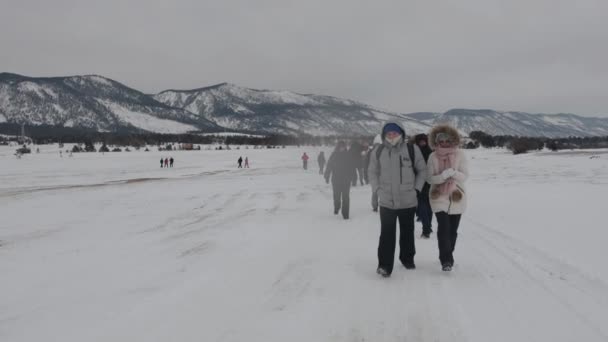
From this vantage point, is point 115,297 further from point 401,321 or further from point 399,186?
point 399,186

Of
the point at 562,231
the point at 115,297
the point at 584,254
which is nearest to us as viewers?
the point at 115,297

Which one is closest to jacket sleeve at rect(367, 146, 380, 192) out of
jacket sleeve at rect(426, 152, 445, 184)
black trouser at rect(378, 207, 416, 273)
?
black trouser at rect(378, 207, 416, 273)

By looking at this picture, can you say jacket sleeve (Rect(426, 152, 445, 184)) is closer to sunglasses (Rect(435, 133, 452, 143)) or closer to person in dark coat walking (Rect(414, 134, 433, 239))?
sunglasses (Rect(435, 133, 452, 143))

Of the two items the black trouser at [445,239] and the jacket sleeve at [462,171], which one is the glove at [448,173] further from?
the black trouser at [445,239]

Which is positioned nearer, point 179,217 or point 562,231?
point 562,231

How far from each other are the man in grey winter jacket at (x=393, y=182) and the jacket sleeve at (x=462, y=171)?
0.41 meters

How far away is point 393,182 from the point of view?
463 cm

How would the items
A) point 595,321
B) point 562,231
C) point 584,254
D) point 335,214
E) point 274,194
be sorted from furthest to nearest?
point 274,194 < point 335,214 < point 562,231 < point 584,254 < point 595,321

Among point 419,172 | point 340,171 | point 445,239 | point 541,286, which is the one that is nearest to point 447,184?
point 419,172

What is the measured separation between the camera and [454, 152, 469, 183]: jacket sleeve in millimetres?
4641

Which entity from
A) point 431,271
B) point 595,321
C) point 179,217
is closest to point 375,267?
point 431,271

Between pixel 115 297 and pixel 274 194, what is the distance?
10.2 metres

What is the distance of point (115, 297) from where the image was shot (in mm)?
4105

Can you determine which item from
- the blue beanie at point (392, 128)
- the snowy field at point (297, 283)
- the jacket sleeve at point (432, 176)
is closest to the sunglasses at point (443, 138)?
the jacket sleeve at point (432, 176)
